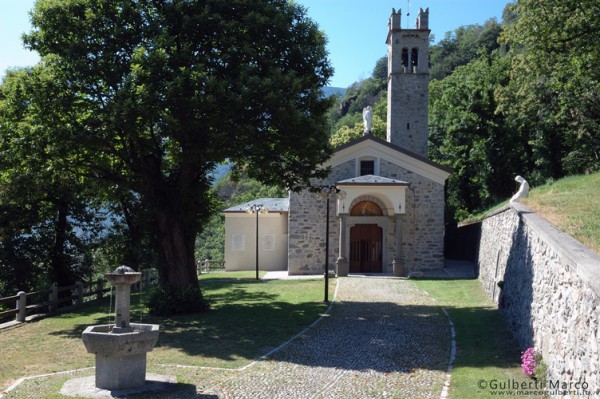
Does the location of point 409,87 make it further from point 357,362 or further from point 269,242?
point 357,362

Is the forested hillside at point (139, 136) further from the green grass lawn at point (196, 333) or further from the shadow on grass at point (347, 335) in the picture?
the shadow on grass at point (347, 335)

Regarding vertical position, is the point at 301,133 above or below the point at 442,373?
above

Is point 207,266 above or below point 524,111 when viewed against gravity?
below

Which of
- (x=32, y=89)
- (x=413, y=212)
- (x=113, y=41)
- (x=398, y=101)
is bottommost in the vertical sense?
(x=413, y=212)

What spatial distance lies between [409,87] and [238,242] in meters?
13.8

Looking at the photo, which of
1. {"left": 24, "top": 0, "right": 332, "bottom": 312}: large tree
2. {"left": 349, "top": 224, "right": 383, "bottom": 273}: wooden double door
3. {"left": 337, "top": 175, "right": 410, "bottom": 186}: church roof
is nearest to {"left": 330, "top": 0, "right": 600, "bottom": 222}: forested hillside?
{"left": 337, "top": 175, "right": 410, "bottom": 186}: church roof

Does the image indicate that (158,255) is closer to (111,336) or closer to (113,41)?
(113,41)

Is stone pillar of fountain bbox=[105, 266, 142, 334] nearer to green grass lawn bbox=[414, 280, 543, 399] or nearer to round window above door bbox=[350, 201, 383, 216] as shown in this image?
green grass lawn bbox=[414, 280, 543, 399]

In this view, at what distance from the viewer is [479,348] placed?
10055 millimetres

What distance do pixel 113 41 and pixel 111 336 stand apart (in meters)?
9.16

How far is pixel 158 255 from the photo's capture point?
1554 centimetres

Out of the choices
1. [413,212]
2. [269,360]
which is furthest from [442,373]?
[413,212]

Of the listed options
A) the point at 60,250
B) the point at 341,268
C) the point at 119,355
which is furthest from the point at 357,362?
the point at 60,250

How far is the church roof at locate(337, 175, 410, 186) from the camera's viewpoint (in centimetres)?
2455
